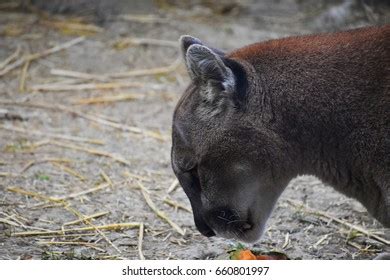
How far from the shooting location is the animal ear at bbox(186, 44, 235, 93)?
468cm

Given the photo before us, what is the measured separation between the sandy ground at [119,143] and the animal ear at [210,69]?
3.88 feet

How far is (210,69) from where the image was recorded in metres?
4.70

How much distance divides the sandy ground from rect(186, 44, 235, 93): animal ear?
1.18m

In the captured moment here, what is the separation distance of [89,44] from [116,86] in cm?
114

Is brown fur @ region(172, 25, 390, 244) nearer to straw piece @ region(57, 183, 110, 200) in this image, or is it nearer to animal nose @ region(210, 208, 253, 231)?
animal nose @ region(210, 208, 253, 231)

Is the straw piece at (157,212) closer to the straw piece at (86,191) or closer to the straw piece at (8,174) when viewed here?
the straw piece at (86,191)

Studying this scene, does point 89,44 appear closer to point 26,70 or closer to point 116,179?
point 26,70

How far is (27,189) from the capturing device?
20.3 ft

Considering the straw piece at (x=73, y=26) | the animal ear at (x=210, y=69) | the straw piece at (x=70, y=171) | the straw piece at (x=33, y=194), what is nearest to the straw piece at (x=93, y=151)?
the straw piece at (x=70, y=171)

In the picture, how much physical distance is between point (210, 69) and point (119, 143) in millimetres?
2819

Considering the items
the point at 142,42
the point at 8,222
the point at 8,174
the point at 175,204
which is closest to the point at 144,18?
the point at 142,42

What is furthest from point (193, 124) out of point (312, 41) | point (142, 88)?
point (142, 88)

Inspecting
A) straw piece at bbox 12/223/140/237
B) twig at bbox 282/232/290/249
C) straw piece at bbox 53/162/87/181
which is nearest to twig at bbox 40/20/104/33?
straw piece at bbox 53/162/87/181

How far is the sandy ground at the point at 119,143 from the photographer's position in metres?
5.48
